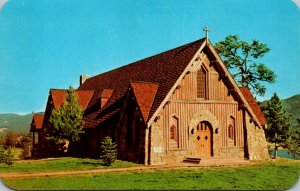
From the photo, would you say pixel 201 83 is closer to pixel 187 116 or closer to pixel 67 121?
pixel 187 116

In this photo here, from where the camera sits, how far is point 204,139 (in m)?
30.5

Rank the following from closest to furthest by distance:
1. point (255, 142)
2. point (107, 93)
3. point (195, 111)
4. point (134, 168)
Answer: point (134, 168)
point (195, 111)
point (255, 142)
point (107, 93)

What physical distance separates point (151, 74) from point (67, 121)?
26.2 feet

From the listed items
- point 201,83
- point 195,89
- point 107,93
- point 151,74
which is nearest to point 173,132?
point 195,89

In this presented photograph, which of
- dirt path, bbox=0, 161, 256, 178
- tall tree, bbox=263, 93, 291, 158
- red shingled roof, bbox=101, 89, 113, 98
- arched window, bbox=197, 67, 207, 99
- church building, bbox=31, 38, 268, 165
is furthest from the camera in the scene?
tall tree, bbox=263, 93, 291, 158

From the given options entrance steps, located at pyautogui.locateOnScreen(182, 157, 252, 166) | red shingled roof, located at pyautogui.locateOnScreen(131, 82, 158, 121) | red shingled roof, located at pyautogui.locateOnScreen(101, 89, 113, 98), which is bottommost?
entrance steps, located at pyautogui.locateOnScreen(182, 157, 252, 166)

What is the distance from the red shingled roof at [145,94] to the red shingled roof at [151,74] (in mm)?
261

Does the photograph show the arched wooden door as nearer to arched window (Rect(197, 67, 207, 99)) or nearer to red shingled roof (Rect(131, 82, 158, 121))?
arched window (Rect(197, 67, 207, 99))

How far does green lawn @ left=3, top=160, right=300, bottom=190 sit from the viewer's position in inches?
746

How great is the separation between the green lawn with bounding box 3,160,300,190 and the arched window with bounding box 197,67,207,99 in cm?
727

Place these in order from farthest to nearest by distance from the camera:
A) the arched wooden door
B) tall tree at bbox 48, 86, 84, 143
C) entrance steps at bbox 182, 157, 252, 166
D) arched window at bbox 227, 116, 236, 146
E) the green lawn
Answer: tall tree at bbox 48, 86, 84, 143 < arched window at bbox 227, 116, 236, 146 < the arched wooden door < entrance steps at bbox 182, 157, 252, 166 < the green lawn

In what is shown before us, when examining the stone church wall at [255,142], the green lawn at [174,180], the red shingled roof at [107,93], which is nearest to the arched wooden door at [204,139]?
the stone church wall at [255,142]

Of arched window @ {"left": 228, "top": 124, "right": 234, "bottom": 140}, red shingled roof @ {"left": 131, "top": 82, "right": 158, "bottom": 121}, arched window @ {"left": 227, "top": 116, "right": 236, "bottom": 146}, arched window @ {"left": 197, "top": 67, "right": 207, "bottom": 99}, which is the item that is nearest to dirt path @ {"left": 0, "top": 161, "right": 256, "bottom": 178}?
arched window @ {"left": 227, "top": 116, "right": 236, "bottom": 146}

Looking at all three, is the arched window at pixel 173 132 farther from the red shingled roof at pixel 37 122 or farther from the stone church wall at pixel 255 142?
the red shingled roof at pixel 37 122
